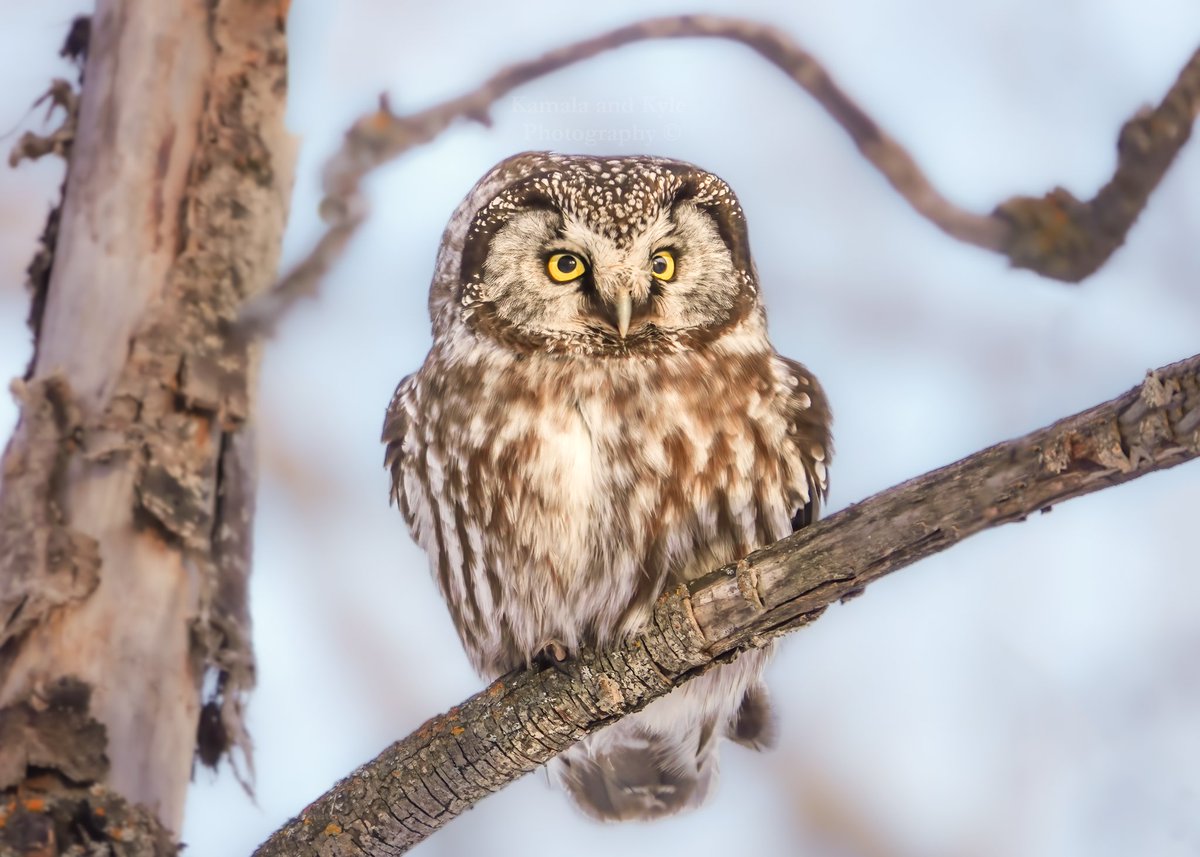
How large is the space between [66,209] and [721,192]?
1.67 m

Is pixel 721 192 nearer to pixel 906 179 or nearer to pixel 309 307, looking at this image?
pixel 906 179

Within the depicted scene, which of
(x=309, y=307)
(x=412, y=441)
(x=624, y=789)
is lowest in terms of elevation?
(x=624, y=789)

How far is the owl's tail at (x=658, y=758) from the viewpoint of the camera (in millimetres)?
3564

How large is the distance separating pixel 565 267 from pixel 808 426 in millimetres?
676

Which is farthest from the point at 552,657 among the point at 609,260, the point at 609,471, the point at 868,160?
the point at 868,160

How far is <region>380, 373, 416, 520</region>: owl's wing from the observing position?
3.26m

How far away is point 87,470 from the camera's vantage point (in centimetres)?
313

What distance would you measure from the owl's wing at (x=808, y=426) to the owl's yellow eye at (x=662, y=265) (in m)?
0.36

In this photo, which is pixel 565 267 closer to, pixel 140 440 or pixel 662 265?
pixel 662 265

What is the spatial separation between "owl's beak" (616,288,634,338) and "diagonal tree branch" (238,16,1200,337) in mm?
615

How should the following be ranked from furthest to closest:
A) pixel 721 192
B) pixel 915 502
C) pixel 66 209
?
pixel 66 209
pixel 721 192
pixel 915 502

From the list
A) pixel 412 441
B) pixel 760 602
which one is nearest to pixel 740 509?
pixel 760 602

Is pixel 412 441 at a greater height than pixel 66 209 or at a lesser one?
lesser

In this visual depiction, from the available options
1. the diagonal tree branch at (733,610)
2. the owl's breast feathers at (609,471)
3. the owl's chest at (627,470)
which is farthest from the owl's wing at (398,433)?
the diagonal tree branch at (733,610)
